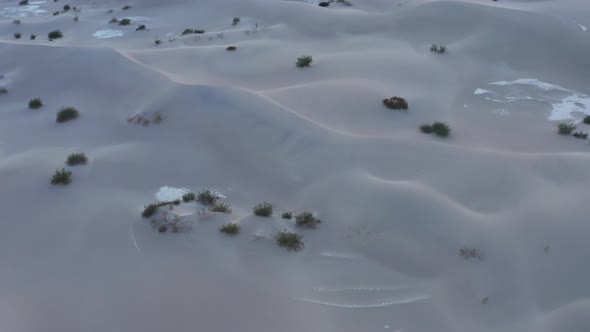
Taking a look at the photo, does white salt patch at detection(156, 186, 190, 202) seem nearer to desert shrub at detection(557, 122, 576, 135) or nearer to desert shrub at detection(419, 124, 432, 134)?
desert shrub at detection(419, 124, 432, 134)

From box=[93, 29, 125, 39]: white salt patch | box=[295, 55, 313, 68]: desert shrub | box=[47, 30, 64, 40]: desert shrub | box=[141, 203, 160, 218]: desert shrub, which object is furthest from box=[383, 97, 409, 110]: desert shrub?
box=[47, 30, 64, 40]: desert shrub

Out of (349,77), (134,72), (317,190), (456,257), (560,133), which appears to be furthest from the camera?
(134,72)

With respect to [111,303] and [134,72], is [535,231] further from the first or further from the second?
[134,72]

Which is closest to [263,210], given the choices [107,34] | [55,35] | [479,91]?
[479,91]

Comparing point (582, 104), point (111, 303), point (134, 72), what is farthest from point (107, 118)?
point (582, 104)

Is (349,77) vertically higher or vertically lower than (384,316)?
higher

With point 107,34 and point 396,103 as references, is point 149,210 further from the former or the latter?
point 107,34

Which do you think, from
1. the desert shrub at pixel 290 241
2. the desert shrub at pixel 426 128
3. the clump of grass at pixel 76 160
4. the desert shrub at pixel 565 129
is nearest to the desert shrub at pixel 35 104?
the clump of grass at pixel 76 160
